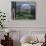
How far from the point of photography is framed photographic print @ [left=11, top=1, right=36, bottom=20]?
375 cm

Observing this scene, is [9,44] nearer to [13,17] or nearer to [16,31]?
[16,31]

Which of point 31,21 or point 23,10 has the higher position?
point 23,10

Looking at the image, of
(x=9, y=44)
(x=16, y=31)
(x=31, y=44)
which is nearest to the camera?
(x=31, y=44)

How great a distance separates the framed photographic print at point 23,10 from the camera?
3.75 m

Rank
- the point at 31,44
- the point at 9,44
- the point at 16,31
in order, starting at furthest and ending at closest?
1. the point at 16,31
2. the point at 9,44
3. the point at 31,44

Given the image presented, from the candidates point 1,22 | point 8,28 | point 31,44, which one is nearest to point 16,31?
point 8,28

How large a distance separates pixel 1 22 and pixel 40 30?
1.03 metres

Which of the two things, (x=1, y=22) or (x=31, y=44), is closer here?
(x=31, y=44)

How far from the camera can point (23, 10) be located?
3787 mm

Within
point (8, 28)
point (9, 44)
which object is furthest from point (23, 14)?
point (9, 44)

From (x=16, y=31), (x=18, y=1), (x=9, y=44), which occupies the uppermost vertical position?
(x=18, y=1)

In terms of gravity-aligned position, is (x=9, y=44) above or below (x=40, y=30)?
below

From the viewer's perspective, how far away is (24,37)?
3594mm

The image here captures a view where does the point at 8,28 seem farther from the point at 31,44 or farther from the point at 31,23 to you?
the point at 31,44
